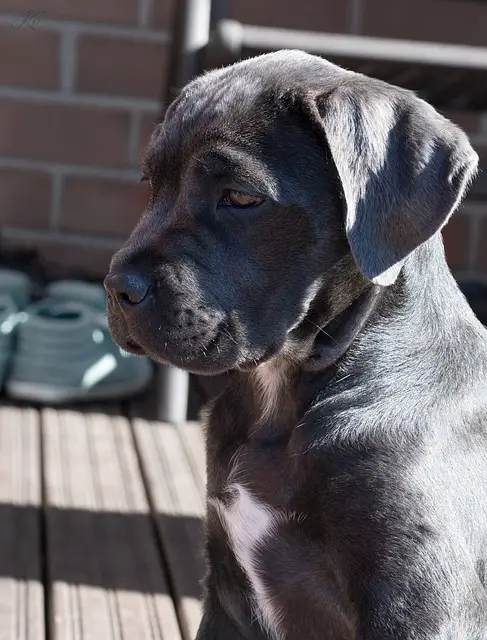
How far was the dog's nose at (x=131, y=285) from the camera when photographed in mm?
1792

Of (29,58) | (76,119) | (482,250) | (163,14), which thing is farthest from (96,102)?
(482,250)

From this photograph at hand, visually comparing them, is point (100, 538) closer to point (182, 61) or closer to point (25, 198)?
point (182, 61)

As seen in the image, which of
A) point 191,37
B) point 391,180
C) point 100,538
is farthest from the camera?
point 191,37

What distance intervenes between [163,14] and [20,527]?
2218 millimetres

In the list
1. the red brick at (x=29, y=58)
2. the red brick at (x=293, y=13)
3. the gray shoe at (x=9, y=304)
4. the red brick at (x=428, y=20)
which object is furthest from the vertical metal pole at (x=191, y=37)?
the red brick at (x=428, y=20)

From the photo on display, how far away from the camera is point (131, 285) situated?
1793 millimetres

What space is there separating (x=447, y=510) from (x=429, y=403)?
0.57 ft

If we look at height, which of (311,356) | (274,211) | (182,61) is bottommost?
(182,61)

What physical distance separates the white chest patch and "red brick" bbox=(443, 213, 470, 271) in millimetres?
2518

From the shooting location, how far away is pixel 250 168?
5.85ft

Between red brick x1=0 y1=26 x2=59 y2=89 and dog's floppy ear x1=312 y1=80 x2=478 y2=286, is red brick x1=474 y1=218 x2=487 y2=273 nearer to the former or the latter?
red brick x1=0 y1=26 x2=59 y2=89

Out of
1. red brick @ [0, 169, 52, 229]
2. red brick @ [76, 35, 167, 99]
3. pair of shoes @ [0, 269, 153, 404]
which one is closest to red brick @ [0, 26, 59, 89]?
red brick @ [76, 35, 167, 99]

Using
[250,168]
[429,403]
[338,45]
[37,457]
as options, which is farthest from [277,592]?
[338,45]

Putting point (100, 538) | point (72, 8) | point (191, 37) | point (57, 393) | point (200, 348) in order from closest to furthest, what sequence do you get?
point (200, 348) < point (100, 538) < point (191, 37) < point (57, 393) < point (72, 8)
